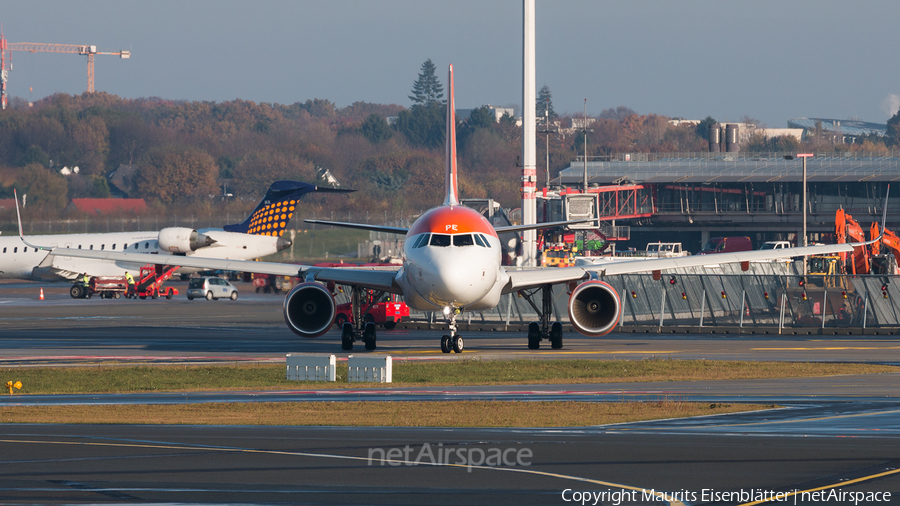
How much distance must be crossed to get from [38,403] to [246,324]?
27155 millimetres

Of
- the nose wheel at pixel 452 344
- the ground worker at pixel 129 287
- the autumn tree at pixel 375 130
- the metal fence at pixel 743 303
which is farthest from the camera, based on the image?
the autumn tree at pixel 375 130

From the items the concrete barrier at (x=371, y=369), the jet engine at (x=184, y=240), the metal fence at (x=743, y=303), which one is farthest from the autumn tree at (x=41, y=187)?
the concrete barrier at (x=371, y=369)

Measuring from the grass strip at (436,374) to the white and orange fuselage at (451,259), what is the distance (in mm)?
2037

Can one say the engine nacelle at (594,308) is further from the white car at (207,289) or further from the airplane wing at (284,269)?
the white car at (207,289)

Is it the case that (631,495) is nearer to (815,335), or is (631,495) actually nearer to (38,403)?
(38,403)

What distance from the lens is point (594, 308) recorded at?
3478cm

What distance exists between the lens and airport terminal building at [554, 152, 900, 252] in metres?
133

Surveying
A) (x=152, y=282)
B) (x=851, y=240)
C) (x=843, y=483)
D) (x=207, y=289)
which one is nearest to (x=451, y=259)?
(x=843, y=483)

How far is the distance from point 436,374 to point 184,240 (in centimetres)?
5150

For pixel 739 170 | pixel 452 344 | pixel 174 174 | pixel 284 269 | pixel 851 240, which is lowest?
pixel 452 344

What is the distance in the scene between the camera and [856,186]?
13662 cm

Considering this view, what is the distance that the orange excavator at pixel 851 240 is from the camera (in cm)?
6334

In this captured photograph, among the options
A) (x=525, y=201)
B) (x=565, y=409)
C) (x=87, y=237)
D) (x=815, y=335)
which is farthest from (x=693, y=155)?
(x=565, y=409)

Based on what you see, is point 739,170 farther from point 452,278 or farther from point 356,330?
point 452,278
